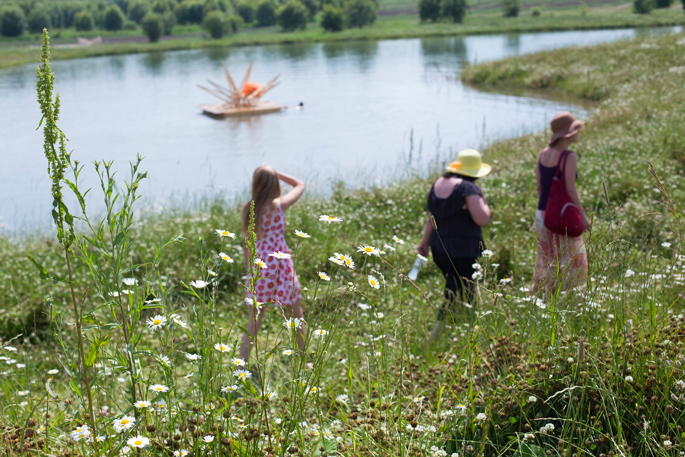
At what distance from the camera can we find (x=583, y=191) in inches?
303

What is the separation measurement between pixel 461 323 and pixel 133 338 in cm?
268

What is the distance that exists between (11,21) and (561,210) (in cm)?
→ 10923

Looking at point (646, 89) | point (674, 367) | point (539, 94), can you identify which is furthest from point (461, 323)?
point (539, 94)

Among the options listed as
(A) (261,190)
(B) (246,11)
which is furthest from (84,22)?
(A) (261,190)

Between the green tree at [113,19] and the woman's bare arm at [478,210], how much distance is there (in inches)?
5174

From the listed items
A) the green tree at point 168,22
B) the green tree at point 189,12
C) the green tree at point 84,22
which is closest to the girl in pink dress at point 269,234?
the green tree at point 168,22

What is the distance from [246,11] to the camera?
12950 centimetres

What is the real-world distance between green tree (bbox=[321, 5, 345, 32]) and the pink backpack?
9436cm

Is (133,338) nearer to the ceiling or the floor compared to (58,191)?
nearer to the floor

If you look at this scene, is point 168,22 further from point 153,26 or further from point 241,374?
point 241,374

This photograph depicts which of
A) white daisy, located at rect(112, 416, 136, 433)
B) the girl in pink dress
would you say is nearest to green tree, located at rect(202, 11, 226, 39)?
the girl in pink dress

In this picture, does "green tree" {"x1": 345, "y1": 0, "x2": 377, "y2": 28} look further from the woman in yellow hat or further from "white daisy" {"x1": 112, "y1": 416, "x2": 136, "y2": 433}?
"white daisy" {"x1": 112, "y1": 416, "x2": 136, "y2": 433}

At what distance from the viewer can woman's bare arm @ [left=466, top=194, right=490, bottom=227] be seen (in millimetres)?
4496

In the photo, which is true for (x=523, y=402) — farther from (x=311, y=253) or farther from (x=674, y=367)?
(x=311, y=253)
